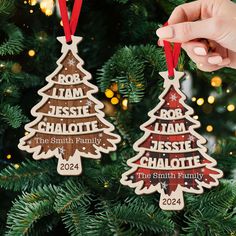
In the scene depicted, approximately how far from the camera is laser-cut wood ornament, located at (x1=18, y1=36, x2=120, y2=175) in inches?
35.6

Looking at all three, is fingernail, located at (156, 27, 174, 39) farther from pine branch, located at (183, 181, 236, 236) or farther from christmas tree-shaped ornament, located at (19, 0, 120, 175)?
pine branch, located at (183, 181, 236, 236)

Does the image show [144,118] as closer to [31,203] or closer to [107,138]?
[107,138]

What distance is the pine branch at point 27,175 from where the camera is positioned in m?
0.93

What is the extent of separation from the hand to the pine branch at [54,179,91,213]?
26cm

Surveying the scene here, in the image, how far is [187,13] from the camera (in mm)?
926

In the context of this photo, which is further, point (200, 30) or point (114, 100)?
A: point (114, 100)

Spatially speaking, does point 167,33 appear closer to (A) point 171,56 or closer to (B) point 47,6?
(A) point 171,56

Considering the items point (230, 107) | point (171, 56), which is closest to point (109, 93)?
point (171, 56)

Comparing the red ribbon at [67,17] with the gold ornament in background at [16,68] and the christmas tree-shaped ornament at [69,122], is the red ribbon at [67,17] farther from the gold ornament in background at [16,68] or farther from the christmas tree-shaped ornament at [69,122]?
the gold ornament in background at [16,68]

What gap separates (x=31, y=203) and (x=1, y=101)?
0.19 m

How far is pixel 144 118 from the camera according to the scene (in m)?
1.03

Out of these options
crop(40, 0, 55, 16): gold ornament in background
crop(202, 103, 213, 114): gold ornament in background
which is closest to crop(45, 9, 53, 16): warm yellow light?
crop(40, 0, 55, 16): gold ornament in background

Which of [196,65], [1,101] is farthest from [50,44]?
[196,65]

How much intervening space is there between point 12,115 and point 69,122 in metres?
0.09
